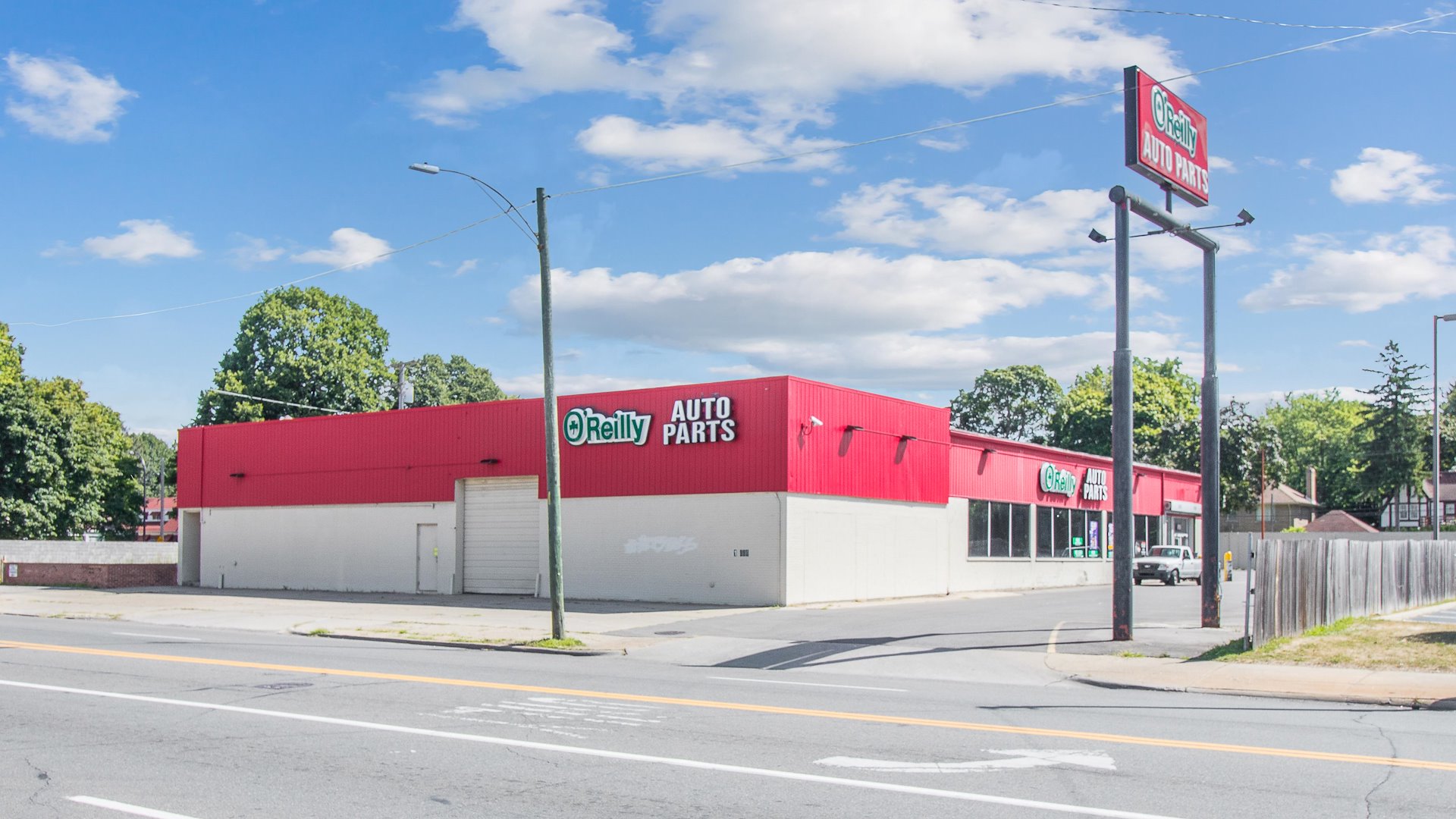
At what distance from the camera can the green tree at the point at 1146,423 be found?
74312 millimetres

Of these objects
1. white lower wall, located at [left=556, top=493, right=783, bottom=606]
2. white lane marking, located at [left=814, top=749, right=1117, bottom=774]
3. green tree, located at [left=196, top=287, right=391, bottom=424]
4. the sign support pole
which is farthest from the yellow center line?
green tree, located at [left=196, top=287, right=391, bottom=424]

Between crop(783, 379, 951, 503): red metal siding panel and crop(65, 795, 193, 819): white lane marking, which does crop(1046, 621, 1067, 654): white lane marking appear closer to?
crop(783, 379, 951, 503): red metal siding panel

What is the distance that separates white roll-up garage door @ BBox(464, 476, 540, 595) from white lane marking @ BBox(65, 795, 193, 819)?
84.2ft

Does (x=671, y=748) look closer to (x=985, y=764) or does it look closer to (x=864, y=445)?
(x=985, y=764)

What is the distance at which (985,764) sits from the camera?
9172 mm

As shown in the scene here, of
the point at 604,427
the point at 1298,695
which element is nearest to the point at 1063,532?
the point at 604,427

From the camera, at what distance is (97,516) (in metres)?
60.6

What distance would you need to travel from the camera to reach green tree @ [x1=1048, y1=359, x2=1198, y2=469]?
74.3m

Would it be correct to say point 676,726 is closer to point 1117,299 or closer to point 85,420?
point 1117,299

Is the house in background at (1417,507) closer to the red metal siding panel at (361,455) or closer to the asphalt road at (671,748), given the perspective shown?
the red metal siding panel at (361,455)

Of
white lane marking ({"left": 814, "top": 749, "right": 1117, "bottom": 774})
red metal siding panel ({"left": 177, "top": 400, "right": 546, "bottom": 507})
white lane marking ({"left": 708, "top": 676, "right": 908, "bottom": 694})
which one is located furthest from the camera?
red metal siding panel ({"left": 177, "top": 400, "right": 546, "bottom": 507})

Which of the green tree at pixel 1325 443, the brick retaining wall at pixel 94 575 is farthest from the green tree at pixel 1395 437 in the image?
the brick retaining wall at pixel 94 575

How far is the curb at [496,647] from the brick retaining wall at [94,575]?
2243 centimetres

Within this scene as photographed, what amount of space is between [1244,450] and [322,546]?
54.1 metres
